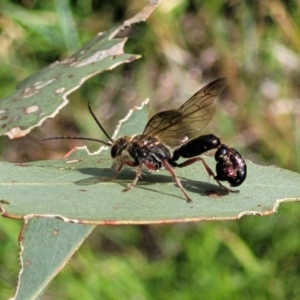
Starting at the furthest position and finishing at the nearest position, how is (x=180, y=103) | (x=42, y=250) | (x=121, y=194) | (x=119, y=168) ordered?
1. (x=180, y=103)
2. (x=119, y=168)
3. (x=42, y=250)
4. (x=121, y=194)

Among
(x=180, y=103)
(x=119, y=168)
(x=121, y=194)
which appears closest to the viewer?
(x=121, y=194)

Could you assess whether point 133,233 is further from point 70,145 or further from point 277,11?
point 277,11

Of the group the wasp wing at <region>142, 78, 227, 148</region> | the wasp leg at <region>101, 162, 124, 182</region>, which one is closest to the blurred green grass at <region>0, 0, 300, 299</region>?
the wasp wing at <region>142, 78, 227, 148</region>

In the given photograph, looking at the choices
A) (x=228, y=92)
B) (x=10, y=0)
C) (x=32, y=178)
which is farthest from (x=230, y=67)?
(x=32, y=178)

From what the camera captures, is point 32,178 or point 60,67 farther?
point 60,67

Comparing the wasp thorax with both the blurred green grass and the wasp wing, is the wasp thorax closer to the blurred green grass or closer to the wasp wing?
the wasp wing

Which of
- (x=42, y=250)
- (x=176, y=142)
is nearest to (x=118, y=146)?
(x=176, y=142)

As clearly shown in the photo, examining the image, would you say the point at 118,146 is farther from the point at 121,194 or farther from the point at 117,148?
the point at 121,194
